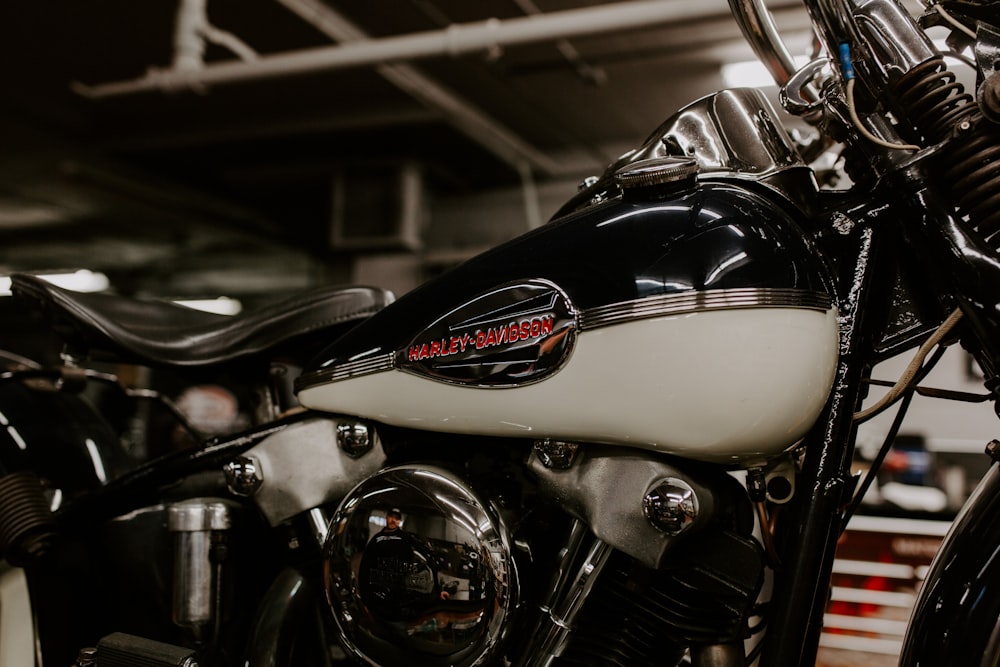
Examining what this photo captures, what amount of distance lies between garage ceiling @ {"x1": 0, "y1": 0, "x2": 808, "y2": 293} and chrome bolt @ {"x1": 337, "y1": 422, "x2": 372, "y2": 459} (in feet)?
7.20

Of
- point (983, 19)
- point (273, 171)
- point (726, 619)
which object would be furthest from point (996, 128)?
point (273, 171)

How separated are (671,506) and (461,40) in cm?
264

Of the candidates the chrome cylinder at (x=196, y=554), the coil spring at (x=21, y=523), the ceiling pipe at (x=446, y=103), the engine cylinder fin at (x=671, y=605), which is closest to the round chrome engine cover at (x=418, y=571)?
the engine cylinder fin at (x=671, y=605)

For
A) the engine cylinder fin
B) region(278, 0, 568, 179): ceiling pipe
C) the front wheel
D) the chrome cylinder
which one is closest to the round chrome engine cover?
the engine cylinder fin

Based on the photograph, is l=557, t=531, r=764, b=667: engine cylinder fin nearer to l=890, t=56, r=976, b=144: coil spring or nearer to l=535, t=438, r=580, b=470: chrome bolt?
l=535, t=438, r=580, b=470: chrome bolt

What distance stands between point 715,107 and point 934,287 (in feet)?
1.05

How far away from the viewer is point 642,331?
0.81 metres

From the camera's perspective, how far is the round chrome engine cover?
34.4 inches

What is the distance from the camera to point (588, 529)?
89cm

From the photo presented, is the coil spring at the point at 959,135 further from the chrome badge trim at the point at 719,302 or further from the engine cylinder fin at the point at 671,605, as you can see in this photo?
the engine cylinder fin at the point at 671,605

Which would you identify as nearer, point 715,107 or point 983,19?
→ point 983,19

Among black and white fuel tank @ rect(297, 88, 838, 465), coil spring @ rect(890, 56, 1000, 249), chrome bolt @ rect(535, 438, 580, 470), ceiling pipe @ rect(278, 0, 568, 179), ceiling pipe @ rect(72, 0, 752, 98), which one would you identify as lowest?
chrome bolt @ rect(535, 438, 580, 470)

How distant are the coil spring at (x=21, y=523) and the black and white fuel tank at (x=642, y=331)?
65 centimetres

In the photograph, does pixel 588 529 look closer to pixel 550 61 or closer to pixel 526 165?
pixel 550 61
